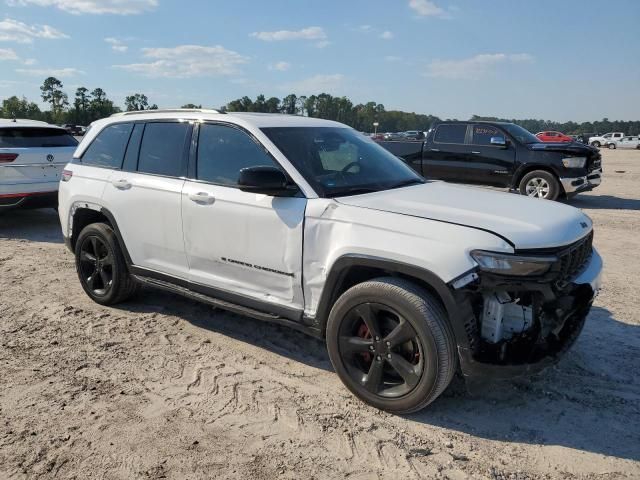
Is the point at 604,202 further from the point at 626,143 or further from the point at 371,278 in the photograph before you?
the point at 626,143

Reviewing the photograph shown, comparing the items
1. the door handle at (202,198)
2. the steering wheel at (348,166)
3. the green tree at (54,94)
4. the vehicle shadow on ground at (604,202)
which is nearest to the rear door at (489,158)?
the vehicle shadow on ground at (604,202)

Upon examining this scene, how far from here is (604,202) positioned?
40.9 ft

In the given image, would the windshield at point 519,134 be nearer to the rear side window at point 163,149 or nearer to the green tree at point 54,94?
the rear side window at point 163,149

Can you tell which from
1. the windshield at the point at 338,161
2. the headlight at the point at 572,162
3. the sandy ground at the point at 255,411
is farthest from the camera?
the headlight at the point at 572,162

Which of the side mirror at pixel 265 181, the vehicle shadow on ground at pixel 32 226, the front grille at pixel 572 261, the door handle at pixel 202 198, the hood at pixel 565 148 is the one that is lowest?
the vehicle shadow on ground at pixel 32 226

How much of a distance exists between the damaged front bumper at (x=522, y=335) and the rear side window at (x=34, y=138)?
8.20 metres

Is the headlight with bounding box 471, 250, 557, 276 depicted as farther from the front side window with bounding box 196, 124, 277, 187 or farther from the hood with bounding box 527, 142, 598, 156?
the hood with bounding box 527, 142, 598, 156

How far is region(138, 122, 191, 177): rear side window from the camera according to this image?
441 cm

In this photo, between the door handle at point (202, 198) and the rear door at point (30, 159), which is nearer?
the door handle at point (202, 198)

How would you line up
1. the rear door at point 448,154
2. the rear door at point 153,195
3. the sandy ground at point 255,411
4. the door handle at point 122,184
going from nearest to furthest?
1. the sandy ground at point 255,411
2. the rear door at point 153,195
3. the door handle at point 122,184
4. the rear door at point 448,154

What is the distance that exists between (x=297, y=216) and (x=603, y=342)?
274 cm

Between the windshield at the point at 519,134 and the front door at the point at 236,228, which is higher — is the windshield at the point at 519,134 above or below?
above

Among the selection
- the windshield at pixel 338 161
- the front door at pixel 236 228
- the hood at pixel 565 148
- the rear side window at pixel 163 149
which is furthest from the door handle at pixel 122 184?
the hood at pixel 565 148

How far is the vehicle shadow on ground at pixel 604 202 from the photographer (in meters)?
11.6
